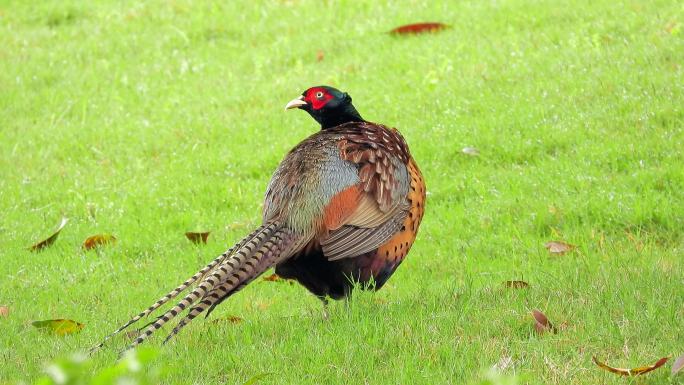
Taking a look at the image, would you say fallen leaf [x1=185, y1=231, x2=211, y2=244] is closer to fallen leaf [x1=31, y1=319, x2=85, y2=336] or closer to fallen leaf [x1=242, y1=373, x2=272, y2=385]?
fallen leaf [x1=31, y1=319, x2=85, y2=336]

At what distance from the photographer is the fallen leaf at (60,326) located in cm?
592

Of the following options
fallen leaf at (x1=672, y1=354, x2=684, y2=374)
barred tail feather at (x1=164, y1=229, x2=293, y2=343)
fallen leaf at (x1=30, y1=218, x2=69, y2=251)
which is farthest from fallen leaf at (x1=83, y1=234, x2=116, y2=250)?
fallen leaf at (x1=672, y1=354, x2=684, y2=374)

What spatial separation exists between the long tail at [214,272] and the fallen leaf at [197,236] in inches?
90.5

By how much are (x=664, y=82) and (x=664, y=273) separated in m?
3.43

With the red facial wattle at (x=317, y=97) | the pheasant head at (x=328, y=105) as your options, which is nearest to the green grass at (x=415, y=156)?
the pheasant head at (x=328, y=105)

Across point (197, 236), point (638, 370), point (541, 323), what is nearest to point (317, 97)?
point (197, 236)

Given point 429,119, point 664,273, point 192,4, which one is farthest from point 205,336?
point 192,4

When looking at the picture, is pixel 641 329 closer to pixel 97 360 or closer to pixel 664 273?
pixel 664 273

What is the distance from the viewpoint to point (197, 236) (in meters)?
7.77

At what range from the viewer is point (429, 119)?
9.25m

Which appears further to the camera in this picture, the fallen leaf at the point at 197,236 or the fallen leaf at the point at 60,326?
the fallen leaf at the point at 197,236

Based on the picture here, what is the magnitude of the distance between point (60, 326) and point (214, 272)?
136cm

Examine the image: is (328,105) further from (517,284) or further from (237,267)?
(237,267)

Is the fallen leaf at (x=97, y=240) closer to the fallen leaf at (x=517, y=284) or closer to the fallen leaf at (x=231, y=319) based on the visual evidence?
the fallen leaf at (x=231, y=319)
